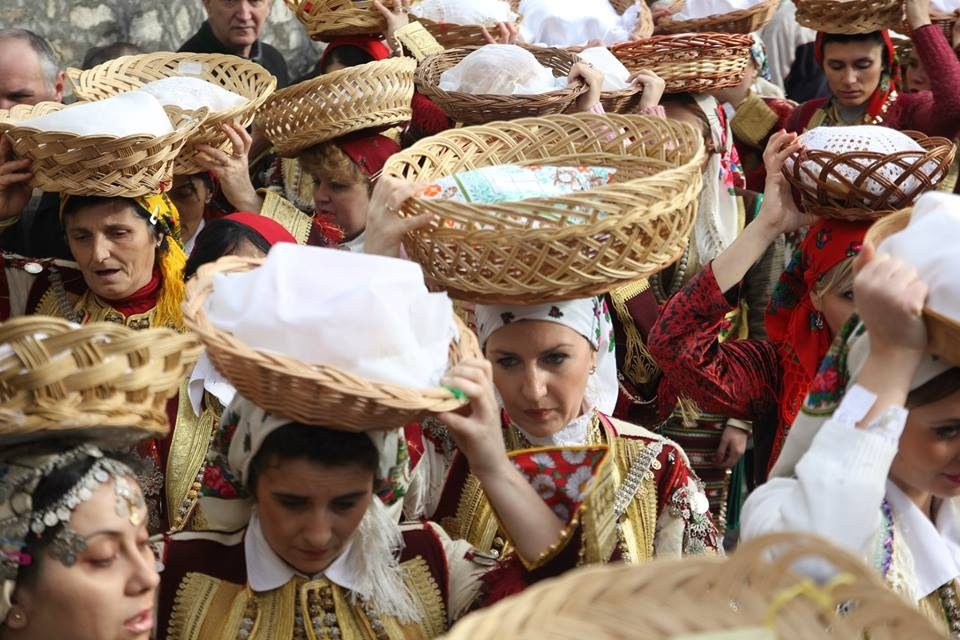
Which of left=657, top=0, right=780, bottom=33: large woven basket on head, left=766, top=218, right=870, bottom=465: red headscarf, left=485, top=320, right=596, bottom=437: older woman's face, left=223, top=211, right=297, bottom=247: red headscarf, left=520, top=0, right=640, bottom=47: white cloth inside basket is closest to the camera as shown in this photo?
left=485, top=320, right=596, bottom=437: older woman's face

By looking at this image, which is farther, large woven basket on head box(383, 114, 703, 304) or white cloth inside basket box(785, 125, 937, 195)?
white cloth inside basket box(785, 125, 937, 195)

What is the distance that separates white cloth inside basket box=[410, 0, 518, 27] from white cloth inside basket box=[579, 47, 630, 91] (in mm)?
750

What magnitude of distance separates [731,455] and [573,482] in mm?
2054

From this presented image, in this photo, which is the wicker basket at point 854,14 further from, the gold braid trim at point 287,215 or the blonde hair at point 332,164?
the gold braid trim at point 287,215

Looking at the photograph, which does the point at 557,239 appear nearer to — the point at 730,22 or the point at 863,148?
the point at 863,148

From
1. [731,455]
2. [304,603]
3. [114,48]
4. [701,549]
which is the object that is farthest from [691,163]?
[114,48]

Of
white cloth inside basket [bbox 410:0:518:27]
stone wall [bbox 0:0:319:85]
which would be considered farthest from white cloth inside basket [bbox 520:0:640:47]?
stone wall [bbox 0:0:319:85]

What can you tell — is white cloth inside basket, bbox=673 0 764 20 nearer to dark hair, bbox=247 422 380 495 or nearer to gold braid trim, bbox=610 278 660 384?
gold braid trim, bbox=610 278 660 384

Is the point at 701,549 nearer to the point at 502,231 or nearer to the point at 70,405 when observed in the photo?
the point at 502,231

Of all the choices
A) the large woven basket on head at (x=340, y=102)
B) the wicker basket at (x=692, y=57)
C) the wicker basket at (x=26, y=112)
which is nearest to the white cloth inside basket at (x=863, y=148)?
the wicker basket at (x=692, y=57)

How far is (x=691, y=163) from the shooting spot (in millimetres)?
2881

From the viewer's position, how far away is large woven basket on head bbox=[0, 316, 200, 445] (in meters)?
2.13

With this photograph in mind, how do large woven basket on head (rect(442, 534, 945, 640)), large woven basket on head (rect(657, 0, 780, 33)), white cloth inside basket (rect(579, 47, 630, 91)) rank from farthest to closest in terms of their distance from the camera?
large woven basket on head (rect(657, 0, 780, 33)) < white cloth inside basket (rect(579, 47, 630, 91)) < large woven basket on head (rect(442, 534, 945, 640))

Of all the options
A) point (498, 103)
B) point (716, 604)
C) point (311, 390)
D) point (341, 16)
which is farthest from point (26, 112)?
point (716, 604)
